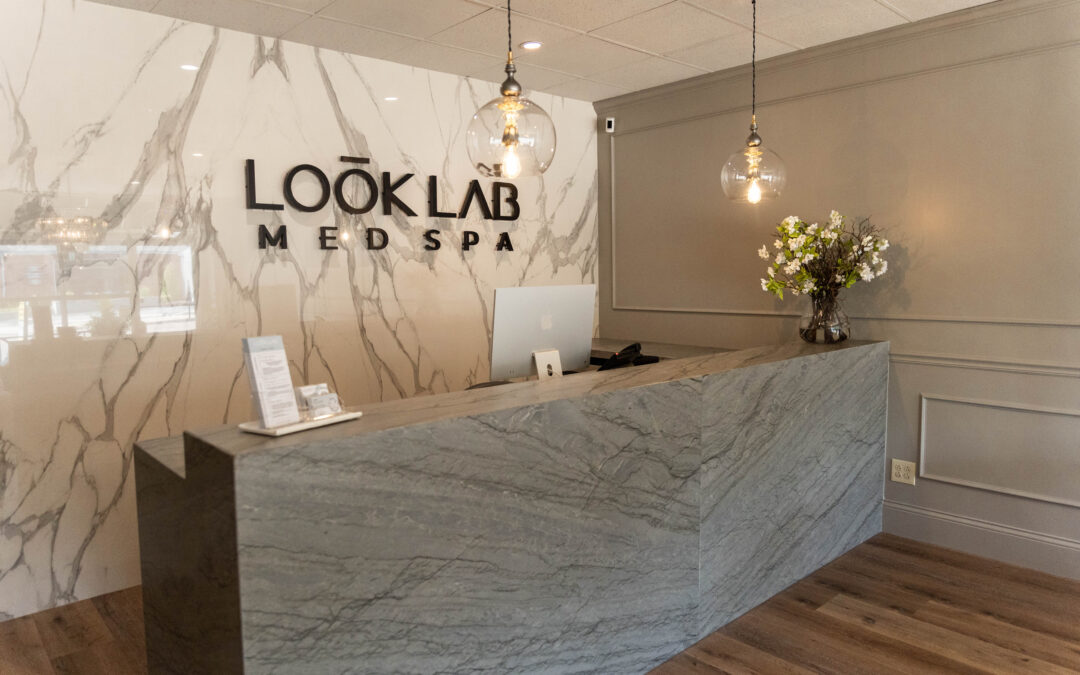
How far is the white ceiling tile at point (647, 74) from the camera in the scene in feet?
13.6

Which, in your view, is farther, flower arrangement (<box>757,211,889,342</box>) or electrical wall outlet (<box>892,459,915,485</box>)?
electrical wall outlet (<box>892,459,915,485</box>)

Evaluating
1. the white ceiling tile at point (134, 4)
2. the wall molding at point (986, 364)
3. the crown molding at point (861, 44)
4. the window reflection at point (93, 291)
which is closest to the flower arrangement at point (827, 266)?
the wall molding at point (986, 364)

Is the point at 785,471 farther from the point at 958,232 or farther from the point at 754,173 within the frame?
the point at 958,232

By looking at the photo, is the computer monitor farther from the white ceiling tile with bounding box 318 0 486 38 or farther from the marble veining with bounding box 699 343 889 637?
the white ceiling tile with bounding box 318 0 486 38

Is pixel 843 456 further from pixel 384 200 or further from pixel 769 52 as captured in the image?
pixel 384 200

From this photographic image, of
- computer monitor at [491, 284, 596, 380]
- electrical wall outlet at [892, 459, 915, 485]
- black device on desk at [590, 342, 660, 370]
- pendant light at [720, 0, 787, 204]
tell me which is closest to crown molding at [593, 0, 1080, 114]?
pendant light at [720, 0, 787, 204]

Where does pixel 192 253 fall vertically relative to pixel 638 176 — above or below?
below

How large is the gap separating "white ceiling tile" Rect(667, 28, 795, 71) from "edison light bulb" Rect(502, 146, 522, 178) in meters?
1.87

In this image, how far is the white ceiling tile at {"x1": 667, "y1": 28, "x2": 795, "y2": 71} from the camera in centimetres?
373

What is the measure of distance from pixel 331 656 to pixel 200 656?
34 cm

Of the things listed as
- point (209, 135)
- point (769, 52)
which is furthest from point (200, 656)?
point (769, 52)

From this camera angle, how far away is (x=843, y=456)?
350 centimetres

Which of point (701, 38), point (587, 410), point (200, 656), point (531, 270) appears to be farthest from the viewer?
point (531, 270)

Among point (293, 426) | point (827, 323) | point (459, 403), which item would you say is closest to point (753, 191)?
point (827, 323)
